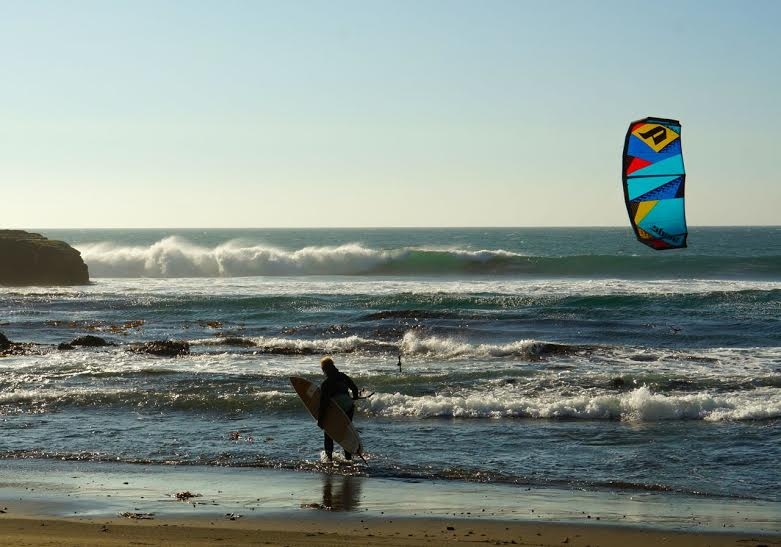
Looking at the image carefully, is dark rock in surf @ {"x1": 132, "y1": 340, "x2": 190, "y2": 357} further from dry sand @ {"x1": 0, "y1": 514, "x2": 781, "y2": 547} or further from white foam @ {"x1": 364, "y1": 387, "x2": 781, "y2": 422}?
dry sand @ {"x1": 0, "y1": 514, "x2": 781, "y2": 547}

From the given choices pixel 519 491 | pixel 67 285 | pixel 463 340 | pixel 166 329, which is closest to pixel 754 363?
pixel 463 340

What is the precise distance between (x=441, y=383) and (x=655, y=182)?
6352 millimetres

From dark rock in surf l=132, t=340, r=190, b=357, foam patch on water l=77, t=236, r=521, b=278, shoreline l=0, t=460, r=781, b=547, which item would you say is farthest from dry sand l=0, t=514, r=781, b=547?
foam patch on water l=77, t=236, r=521, b=278

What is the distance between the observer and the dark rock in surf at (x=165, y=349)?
20.1 meters

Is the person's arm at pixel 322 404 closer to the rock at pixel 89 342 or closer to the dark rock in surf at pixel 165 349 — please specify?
the dark rock in surf at pixel 165 349

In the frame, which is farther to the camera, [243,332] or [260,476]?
[243,332]

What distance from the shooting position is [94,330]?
1016 inches

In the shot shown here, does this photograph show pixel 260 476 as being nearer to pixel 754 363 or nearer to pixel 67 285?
pixel 754 363

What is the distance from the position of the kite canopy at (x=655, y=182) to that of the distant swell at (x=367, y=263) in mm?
39027

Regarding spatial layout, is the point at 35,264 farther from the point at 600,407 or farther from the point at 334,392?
the point at 334,392

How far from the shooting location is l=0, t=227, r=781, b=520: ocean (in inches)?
408

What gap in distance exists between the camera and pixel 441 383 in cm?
1563

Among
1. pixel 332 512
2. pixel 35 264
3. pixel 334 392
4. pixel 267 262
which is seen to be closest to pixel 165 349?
pixel 334 392

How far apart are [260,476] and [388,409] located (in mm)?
3962
